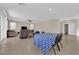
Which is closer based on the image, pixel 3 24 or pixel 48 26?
pixel 48 26

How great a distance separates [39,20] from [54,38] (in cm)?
68

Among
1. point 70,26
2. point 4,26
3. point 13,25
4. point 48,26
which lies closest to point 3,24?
point 4,26

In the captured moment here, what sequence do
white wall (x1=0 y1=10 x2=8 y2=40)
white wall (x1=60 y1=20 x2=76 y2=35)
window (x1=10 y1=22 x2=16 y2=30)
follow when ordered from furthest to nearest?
white wall (x1=60 y1=20 x2=76 y2=35) → white wall (x1=0 y1=10 x2=8 y2=40) → window (x1=10 y1=22 x2=16 y2=30)

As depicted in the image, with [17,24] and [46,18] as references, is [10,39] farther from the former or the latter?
[46,18]

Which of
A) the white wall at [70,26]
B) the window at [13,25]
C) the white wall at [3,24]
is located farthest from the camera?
the white wall at [70,26]

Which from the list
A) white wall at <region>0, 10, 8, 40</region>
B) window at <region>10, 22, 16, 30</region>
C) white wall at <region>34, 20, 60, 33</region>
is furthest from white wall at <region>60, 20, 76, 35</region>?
white wall at <region>0, 10, 8, 40</region>

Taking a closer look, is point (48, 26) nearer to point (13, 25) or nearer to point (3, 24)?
point (13, 25)

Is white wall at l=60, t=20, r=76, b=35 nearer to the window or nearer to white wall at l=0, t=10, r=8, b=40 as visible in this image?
the window

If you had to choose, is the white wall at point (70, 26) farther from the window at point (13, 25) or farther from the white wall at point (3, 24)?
the white wall at point (3, 24)

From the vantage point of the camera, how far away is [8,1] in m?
1.29

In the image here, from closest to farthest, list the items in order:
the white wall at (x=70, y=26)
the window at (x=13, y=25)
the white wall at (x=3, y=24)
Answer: the window at (x=13, y=25) < the white wall at (x=3, y=24) < the white wall at (x=70, y=26)

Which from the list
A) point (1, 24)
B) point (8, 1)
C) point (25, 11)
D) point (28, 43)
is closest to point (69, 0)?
point (8, 1)

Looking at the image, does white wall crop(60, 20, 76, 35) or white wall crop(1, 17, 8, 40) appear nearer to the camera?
white wall crop(1, 17, 8, 40)

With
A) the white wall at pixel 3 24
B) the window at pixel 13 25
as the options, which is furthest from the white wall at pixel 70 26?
the white wall at pixel 3 24
